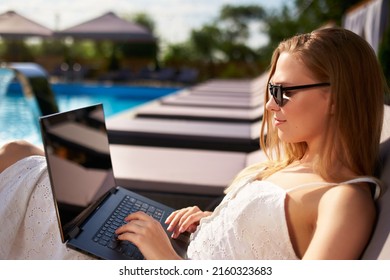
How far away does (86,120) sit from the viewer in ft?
5.03

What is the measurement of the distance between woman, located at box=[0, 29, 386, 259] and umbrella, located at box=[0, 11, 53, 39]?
11.0 feet

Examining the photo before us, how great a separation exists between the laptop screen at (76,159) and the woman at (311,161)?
0.57 ft

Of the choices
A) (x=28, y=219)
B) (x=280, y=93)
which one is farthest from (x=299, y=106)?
(x=28, y=219)

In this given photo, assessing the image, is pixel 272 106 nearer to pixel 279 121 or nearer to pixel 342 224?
pixel 279 121

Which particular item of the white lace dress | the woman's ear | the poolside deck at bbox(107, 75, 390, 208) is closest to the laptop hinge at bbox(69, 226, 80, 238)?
the white lace dress

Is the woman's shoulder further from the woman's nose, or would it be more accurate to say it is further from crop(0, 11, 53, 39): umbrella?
crop(0, 11, 53, 39): umbrella

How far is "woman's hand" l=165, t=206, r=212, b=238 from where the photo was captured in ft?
4.88

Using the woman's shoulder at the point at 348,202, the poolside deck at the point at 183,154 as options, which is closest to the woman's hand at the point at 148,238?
the woman's shoulder at the point at 348,202

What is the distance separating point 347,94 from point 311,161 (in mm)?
246

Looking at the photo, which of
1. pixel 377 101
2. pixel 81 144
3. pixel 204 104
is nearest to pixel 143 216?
pixel 81 144

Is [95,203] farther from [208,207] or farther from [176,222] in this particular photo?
[208,207]

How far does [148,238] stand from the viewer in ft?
3.86

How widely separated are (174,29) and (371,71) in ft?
51.2

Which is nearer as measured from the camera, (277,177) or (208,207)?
(277,177)
